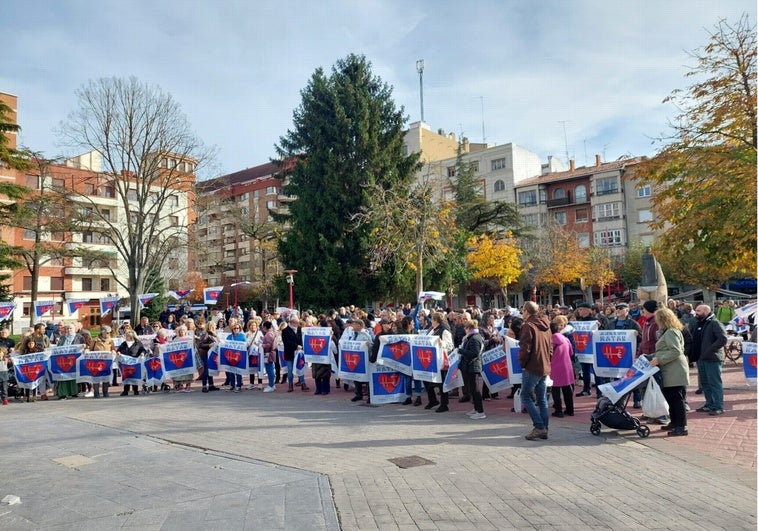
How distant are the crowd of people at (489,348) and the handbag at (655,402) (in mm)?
152

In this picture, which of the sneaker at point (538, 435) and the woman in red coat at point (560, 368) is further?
the woman in red coat at point (560, 368)

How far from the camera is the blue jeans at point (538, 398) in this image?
323 inches

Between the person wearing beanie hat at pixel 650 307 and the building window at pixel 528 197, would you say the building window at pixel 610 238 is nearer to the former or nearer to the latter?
the building window at pixel 528 197

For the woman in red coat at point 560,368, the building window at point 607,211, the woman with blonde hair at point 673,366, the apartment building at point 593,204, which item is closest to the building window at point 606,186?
the apartment building at point 593,204

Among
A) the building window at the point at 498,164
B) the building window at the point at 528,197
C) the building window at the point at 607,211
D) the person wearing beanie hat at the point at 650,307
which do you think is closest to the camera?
the person wearing beanie hat at the point at 650,307

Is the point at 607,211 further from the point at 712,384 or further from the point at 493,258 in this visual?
the point at 712,384

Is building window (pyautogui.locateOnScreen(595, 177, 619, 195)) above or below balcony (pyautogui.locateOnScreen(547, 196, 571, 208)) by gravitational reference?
above

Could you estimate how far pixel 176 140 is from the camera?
1321 inches

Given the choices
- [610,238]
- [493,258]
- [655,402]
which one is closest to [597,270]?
[493,258]

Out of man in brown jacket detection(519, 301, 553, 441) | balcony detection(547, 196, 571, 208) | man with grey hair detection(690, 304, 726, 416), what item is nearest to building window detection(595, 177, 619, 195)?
balcony detection(547, 196, 571, 208)

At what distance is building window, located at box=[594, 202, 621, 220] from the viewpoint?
64312mm

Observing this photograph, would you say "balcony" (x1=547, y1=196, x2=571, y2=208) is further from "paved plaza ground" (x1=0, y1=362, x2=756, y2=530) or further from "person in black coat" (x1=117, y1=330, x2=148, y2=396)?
"person in black coat" (x1=117, y1=330, x2=148, y2=396)

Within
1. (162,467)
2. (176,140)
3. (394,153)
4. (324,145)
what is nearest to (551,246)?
(394,153)

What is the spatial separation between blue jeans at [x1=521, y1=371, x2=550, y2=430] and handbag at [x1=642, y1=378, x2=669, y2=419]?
56.4 inches
